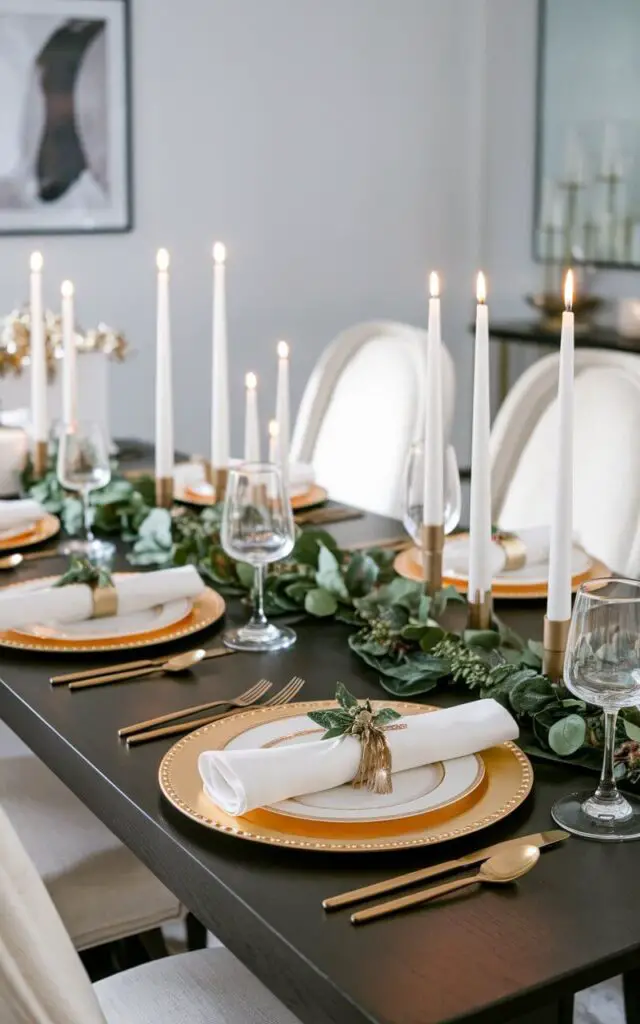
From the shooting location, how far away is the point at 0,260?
3.82 metres

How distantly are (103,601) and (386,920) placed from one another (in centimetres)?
73

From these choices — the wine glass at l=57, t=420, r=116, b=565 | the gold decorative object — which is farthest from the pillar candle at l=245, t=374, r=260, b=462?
the gold decorative object

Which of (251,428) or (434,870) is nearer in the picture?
(434,870)

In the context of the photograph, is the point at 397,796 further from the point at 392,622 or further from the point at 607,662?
the point at 392,622

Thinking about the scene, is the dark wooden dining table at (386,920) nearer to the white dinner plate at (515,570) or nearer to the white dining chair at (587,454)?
the white dinner plate at (515,570)

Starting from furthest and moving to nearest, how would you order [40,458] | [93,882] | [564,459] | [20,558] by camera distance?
[40,458]
[20,558]
[93,882]
[564,459]

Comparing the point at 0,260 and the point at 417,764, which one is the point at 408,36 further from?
the point at 417,764

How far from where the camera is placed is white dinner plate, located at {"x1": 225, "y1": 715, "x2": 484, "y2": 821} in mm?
992

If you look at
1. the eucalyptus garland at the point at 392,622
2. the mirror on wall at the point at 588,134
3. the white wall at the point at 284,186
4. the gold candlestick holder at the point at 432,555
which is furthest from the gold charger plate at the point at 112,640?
the mirror on wall at the point at 588,134

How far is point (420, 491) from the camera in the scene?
5.05 feet

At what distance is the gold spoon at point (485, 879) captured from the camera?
876 millimetres

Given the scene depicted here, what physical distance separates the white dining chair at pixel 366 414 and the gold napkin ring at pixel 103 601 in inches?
45.6

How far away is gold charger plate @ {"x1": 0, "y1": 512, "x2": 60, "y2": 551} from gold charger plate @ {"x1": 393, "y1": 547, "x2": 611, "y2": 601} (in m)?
0.55

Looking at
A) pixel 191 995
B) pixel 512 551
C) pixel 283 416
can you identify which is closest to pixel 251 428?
pixel 283 416
